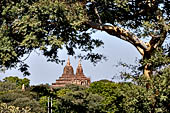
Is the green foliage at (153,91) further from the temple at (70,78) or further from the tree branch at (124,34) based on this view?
the temple at (70,78)

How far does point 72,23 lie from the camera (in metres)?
5.93

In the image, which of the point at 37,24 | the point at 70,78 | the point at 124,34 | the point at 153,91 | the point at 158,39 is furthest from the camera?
the point at 70,78

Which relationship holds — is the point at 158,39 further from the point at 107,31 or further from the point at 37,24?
the point at 37,24

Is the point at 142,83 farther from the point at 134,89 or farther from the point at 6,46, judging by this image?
the point at 6,46

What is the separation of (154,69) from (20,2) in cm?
299

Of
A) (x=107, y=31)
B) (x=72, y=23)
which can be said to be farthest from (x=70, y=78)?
(x=72, y=23)

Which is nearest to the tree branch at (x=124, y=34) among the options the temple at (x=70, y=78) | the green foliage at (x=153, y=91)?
the green foliage at (x=153, y=91)

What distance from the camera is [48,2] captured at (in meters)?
5.84

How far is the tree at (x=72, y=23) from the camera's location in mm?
5910

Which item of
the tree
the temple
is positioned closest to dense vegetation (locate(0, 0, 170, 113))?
the tree

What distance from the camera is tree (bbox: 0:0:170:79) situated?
5.91 metres

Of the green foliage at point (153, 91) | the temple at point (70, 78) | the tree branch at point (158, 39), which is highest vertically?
the temple at point (70, 78)

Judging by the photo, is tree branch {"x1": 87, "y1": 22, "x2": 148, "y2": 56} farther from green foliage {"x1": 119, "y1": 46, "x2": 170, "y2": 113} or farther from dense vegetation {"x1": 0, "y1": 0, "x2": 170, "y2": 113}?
green foliage {"x1": 119, "y1": 46, "x2": 170, "y2": 113}

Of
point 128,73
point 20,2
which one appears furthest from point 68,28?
point 128,73
